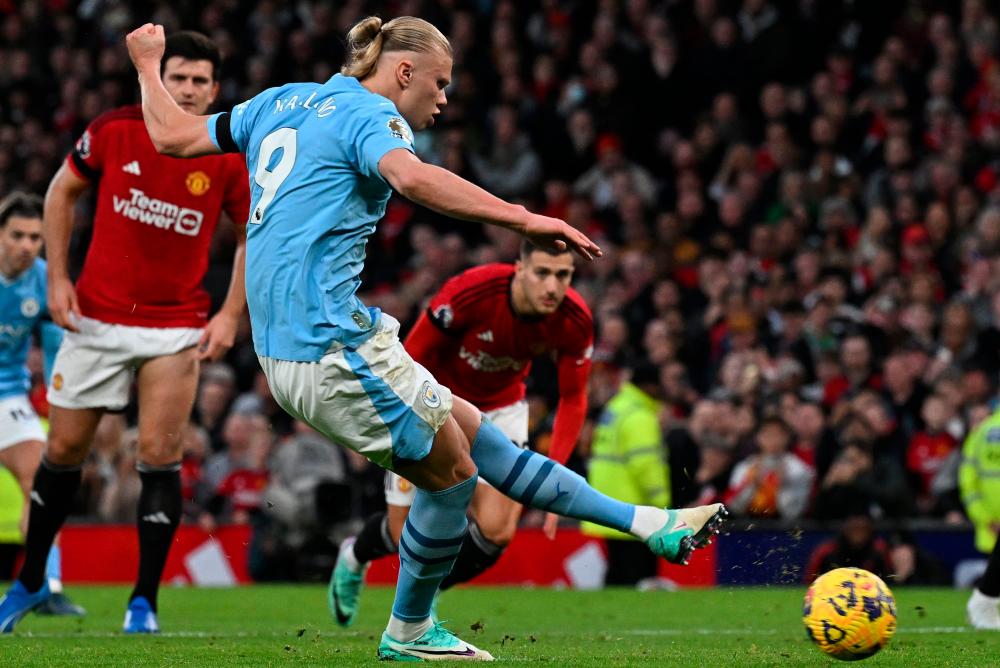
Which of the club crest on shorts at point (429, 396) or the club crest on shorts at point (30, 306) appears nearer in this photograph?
the club crest on shorts at point (429, 396)

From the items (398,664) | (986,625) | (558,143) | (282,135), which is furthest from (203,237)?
(558,143)

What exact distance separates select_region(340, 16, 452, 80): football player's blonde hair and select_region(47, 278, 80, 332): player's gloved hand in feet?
7.68

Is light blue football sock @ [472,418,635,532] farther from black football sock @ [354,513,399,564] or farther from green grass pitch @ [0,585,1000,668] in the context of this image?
Result: black football sock @ [354,513,399,564]

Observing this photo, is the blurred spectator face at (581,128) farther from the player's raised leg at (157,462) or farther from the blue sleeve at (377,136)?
the blue sleeve at (377,136)

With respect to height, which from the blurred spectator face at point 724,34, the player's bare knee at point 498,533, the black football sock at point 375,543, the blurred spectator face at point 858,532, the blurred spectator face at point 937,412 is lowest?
the blurred spectator face at point 858,532

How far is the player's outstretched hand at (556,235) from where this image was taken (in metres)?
4.98

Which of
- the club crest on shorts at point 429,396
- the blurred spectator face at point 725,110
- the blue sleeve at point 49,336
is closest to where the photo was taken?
the club crest on shorts at point 429,396

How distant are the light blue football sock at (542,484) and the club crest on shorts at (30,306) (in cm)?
425

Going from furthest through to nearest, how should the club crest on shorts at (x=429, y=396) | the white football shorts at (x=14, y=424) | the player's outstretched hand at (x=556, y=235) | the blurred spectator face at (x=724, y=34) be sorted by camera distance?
1. the blurred spectator face at (x=724, y=34)
2. the white football shorts at (x=14, y=424)
3. the club crest on shorts at (x=429, y=396)
4. the player's outstretched hand at (x=556, y=235)

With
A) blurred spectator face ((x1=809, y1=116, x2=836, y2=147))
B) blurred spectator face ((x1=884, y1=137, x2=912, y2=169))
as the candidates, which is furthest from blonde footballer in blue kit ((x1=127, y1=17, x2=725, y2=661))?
blurred spectator face ((x1=809, y1=116, x2=836, y2=147))

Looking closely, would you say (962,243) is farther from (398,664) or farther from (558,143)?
(398,664)

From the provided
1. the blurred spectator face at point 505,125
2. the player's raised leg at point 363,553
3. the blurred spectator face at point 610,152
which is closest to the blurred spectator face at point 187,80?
the player's raised leg at point 363,553

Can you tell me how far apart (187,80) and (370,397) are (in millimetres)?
2562

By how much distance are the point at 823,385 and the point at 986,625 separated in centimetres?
581
